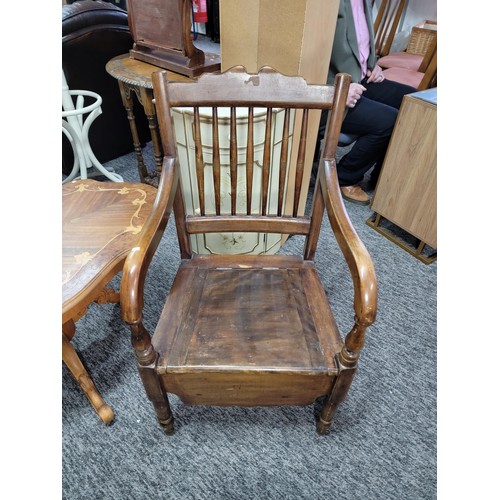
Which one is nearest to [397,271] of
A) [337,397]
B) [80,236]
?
[337,397]

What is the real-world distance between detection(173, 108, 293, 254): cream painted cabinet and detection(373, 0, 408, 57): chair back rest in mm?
2128

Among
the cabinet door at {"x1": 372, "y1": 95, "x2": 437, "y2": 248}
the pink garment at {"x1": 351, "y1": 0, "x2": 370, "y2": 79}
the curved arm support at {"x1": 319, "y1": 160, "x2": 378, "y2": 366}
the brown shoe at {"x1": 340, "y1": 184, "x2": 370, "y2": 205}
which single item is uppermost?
the pink garment at {"x1": 351, "y1": 0, "x2": 370, "y2": 79}

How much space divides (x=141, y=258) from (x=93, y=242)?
1.36 ft

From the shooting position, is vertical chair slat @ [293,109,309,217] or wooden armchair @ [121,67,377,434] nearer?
wooden armchair @ [121,67,377,434]

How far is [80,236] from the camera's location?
1.05m

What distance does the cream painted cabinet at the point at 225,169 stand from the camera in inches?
46.8

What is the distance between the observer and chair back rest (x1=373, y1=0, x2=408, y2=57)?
2.71 metres

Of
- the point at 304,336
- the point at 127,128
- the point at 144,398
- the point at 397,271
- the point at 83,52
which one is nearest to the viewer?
the point at 304,336

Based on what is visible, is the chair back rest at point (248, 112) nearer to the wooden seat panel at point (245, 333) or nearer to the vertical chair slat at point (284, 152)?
the vertical chair slat at point (284, 152)

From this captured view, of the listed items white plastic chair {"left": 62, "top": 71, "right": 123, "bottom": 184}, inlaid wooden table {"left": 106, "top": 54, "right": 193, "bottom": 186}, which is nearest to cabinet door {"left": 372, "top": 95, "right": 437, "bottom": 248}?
inlaid wooden table {"left": 106, "top": 54, "right": 193, "bottom": 186}

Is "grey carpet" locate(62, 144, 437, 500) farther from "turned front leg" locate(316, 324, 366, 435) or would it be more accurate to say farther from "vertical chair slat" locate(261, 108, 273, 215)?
"vertical chair slat" locate(261, 108, 273, 215)

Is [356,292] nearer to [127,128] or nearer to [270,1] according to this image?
[270,1]

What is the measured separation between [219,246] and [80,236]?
0.62m

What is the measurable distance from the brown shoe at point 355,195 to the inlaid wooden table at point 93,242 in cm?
128
